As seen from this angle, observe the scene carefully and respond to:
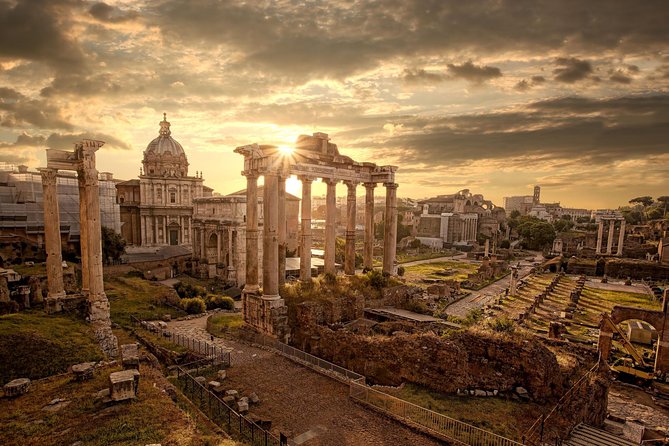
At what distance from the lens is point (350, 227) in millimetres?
24062

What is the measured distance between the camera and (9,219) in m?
34.2

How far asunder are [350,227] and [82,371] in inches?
638

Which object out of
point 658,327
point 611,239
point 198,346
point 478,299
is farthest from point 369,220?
point 611,239

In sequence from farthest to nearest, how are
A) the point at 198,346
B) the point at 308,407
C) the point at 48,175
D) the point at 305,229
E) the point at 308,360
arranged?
the point at 305,229 < the point at 48,175 < the point at 198,346 < the point at 308,360 < the point at 308,407

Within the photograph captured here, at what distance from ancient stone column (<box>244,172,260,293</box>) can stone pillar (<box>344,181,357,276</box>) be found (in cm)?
683

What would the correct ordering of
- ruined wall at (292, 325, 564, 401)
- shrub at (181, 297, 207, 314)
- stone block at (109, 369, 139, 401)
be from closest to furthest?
stone block at (109, 369, 139, 401) → ruined wall at (292, 325, 564, 401) → shrub at (181, 297, 207, 314)

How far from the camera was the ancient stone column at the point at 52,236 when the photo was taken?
18172 millimetres

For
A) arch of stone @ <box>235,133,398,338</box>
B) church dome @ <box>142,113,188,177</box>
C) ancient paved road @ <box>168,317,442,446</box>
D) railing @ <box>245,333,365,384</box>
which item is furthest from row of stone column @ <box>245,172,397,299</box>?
church dome @ <box>142,113,188,177</box>

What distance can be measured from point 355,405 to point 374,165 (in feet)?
51.9

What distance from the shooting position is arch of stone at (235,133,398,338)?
18031 millimetres

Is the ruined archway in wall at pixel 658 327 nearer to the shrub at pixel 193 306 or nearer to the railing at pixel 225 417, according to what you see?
the railing at pixel 225 417

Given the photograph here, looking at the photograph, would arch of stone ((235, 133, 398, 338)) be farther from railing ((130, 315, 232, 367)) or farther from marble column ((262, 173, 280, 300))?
railing ((130, 315, 232, 367))

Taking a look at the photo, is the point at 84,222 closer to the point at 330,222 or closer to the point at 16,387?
the point at 16,387

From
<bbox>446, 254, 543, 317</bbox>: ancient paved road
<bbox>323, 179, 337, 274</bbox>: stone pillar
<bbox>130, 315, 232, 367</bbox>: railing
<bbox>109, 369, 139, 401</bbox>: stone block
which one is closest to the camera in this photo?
<bbox>109, 369, 139, 401</bbox>: stone block
